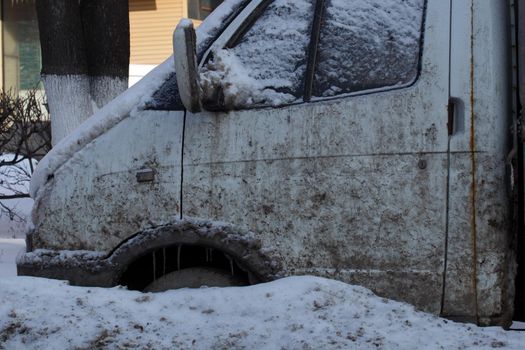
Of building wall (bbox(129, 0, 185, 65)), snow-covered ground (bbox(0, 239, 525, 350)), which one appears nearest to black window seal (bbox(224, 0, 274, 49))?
snow-covered ground (bbox(0, 239, 525, 350))

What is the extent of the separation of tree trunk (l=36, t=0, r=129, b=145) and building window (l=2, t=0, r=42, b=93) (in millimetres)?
12297

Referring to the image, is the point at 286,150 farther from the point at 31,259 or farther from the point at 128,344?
the point at 31,259

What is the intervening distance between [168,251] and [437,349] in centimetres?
145

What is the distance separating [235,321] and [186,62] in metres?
1.24

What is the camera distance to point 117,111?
12.9 feet

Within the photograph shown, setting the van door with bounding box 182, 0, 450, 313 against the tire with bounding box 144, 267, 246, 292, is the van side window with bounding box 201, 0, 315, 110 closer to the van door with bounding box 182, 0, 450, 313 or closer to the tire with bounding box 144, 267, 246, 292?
the van door with bounding box 182, 0, 450, 313

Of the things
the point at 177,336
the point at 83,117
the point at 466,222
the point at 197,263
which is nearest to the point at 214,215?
the point at 197,263

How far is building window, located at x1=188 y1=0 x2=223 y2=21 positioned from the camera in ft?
61.8

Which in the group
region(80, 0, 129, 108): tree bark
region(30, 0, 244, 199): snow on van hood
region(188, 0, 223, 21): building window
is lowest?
region(30, 0, 244, 199): snow on van hood

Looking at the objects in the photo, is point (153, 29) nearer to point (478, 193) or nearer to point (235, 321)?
point (235, 321)

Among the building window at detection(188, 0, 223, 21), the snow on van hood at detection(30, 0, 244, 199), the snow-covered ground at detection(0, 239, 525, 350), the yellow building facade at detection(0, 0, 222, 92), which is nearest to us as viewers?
the snow-covered ground at detection(0, 239, 525, 350)

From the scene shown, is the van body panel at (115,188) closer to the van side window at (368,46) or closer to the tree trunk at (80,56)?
the van side window at (368,46)

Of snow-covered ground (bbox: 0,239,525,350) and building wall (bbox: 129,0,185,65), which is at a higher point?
building wall (bbox: 129,0,185,65)

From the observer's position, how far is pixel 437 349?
3324 mm
